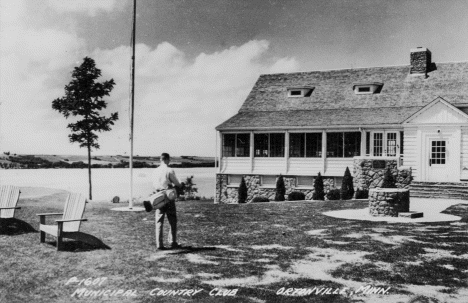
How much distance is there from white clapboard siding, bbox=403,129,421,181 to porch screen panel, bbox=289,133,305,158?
5.16 m

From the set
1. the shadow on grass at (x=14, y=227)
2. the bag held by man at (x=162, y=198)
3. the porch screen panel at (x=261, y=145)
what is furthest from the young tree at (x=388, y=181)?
the shadow on grass at (x=14, y=227)

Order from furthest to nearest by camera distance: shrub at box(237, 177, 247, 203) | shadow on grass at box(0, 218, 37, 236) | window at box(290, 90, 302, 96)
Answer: window at box(290, 90, 302, 96) → shrub at box(237, 177, 247, 203) → shadow on grass at box(0, 218, 37, 236)

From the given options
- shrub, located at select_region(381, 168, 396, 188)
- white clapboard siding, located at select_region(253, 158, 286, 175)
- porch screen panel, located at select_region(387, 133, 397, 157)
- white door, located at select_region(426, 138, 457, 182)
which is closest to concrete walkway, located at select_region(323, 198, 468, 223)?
shrub, located at select_region(381, 168, 396, 188)

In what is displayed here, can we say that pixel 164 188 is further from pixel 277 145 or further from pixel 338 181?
pixel 277 145

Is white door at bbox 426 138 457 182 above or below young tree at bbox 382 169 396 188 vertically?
above

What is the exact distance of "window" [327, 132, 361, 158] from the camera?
2478 centimetres

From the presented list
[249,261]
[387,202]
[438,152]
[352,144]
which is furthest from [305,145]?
[249,261]

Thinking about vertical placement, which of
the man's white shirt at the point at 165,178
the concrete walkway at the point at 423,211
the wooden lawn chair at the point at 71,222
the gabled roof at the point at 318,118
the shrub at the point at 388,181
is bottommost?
the concrete walkway at the point at 423,211

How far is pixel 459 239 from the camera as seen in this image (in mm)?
10305

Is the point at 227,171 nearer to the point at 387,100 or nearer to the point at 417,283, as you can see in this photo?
the point at 387,100

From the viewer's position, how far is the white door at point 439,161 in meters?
21.8

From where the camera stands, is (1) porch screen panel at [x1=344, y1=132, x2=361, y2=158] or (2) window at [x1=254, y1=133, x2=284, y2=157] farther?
(2) window at [x1=254, y1=133, x2=284, y2=157]

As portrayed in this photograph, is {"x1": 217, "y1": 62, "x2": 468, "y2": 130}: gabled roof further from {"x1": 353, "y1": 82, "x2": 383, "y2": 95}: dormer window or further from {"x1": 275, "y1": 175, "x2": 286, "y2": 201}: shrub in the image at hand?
{"x1": 275, "y1": 175, "x2": 286, "y2": 201}: shrub

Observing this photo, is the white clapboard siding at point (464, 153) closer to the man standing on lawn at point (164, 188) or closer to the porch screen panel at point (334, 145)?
the porch screen panel at point (334, 145)
